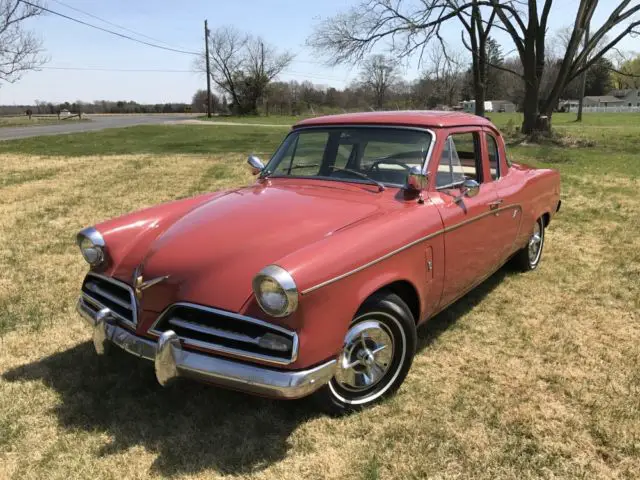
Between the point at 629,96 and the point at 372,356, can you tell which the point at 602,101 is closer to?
the point at 629,96

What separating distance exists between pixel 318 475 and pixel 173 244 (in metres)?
1.49

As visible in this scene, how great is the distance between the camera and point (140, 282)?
2.87m

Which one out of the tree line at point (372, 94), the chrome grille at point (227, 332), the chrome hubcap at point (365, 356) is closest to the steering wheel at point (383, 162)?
the chrome hubcap at point (365, 356)

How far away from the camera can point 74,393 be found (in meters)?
3.20

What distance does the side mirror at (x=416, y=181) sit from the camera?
11.0 ft

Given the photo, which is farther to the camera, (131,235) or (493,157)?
(493,157)

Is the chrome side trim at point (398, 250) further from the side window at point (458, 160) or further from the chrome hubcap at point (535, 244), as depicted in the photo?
the chrome hubcap at point (535, 244)

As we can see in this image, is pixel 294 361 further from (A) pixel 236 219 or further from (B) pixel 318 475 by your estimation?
(A) pixel 236 219

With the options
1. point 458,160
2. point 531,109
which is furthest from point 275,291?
point 531,109

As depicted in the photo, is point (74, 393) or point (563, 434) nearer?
point (563, 434)

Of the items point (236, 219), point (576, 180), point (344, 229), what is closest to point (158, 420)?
point (236, 219)

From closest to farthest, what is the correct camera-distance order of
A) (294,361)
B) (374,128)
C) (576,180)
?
(294,361) < (374,128) < (576,180)

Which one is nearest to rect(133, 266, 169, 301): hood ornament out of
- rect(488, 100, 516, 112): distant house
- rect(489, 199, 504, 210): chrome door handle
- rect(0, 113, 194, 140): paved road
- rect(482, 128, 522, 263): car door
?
rect(489, 199, 504, 210): chrome door handle

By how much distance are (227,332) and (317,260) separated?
1.85 feet
